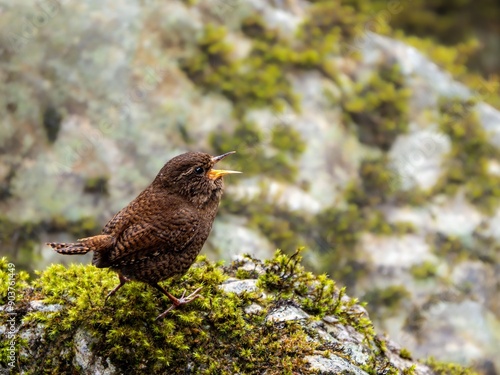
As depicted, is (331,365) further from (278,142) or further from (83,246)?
(278,142)

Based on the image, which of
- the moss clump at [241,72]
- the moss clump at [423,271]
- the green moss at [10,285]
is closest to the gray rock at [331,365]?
the green moss at [10,285]

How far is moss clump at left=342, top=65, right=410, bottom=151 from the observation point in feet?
26.5

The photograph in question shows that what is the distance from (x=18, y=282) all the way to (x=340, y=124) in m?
4.25

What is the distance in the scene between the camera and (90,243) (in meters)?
4.56

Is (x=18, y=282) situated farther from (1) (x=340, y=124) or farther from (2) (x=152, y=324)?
(1) (x=340, y=124)

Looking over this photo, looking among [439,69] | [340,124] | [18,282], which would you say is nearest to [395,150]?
[340,124]

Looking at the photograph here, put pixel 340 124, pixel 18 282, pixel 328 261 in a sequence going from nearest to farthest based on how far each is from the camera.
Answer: pixel 18 282, pixel 328 261, pixel 340 124

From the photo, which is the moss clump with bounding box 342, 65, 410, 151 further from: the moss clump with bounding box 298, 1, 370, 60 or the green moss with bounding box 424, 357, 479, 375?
the green moss with bounding box 424, 357, 479, 375

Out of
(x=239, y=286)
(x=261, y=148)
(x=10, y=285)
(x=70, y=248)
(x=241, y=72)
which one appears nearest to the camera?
(x=70, y=248)

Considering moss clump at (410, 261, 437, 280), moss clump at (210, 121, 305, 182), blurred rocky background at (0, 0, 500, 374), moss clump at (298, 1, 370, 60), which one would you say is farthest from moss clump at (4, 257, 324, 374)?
moss clump at (298, 1, 370, 60)

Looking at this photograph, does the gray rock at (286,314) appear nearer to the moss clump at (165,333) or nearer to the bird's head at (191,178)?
the moss clump at (165,333)

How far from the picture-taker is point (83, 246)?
454cm

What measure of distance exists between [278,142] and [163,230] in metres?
3.15

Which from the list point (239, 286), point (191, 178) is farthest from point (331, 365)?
point (191, 178)
